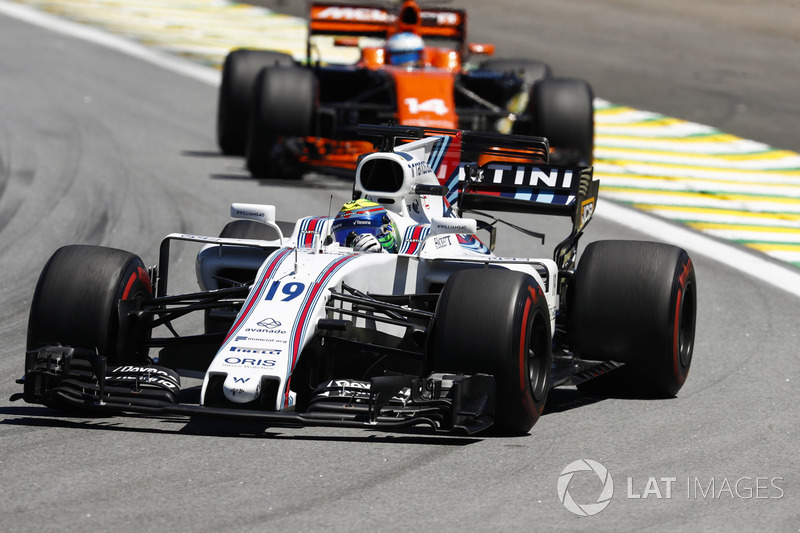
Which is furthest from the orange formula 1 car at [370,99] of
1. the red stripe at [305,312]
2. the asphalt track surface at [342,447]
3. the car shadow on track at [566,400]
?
the red stripe at [305,312]

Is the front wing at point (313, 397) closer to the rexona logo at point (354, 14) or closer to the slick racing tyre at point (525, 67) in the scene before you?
the rexona logo at point (354, 14)

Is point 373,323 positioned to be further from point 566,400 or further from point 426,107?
point 426,107

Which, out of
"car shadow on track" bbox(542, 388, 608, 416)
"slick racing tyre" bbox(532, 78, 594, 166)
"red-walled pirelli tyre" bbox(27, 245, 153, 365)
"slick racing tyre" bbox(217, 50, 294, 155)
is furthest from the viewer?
"slick racing tyre" bbox(217, 50, 294, 155)

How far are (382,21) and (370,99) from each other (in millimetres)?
2168

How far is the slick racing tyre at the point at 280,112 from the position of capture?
1811cm

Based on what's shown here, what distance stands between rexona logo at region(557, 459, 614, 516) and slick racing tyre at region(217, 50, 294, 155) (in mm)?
13122

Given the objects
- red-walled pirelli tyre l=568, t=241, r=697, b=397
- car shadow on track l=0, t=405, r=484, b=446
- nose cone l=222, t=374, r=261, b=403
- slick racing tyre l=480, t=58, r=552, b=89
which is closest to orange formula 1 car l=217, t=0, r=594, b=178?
slick racing tyre l=480, t=58, r=552, b=89

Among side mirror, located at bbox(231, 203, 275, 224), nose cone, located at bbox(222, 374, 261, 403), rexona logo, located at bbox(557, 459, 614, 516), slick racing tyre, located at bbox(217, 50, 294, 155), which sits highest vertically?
side mirror, located at bbox(231, 203, 275, 224)

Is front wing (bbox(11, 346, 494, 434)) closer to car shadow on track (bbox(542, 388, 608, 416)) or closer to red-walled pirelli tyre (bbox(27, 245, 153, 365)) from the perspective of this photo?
red-walled pirelli tyre (bbox(27, 245, 153, 365))

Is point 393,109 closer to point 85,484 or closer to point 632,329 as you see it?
point 632,329

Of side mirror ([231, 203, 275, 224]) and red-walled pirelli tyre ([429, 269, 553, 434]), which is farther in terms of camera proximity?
side mirror ([231, 203, 275, 224])

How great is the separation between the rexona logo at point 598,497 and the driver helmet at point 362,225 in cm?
241

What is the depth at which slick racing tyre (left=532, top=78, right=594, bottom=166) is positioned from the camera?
1858cm

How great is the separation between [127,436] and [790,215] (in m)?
11.2
